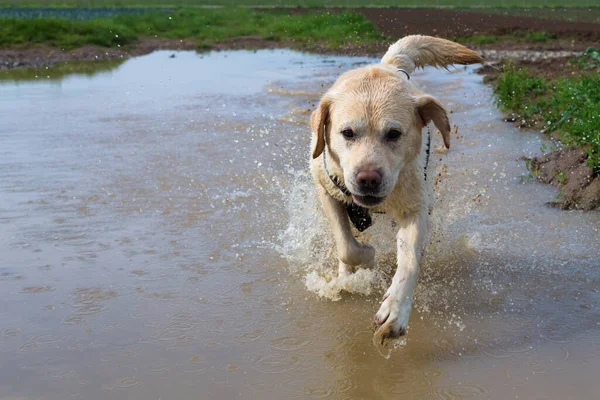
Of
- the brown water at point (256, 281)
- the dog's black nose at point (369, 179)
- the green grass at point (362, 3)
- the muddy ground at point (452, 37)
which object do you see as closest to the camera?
the brown water at point (256, 281)

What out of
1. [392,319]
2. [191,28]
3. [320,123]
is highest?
[320,123]

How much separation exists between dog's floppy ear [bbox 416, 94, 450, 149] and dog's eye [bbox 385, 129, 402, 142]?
0.91 feet

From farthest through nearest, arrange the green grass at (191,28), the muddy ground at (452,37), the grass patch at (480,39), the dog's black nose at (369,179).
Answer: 1. the green grass at (191,28)
2. the grass patch at (480,39)
3. the muddy ground at (452,37)
4. the dog's black nose at (369,179)

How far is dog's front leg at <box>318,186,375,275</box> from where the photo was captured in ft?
15.3

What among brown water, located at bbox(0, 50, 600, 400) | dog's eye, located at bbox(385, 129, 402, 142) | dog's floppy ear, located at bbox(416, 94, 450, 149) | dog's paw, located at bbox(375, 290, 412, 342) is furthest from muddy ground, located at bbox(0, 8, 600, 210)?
dog's paw, located at bbox(375, 290, 412, 342)

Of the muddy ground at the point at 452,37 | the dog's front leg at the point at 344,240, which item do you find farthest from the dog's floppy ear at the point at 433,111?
the muddy ground at the point at 452,37

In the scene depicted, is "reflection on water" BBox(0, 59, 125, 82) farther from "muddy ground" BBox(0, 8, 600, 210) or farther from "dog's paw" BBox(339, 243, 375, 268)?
"dog's paw" BBox(339, 243, 375, 268)

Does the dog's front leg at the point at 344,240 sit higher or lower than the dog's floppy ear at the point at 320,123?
lower

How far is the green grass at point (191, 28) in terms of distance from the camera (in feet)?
76.1

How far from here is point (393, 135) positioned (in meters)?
4.17

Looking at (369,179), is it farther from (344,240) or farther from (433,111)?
(344,240)

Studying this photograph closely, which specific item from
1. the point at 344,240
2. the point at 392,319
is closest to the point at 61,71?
the point at 344,240

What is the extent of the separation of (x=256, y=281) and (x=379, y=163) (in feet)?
4.64

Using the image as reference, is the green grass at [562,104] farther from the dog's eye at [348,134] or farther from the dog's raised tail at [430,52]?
the dog's eye at [348,134]
